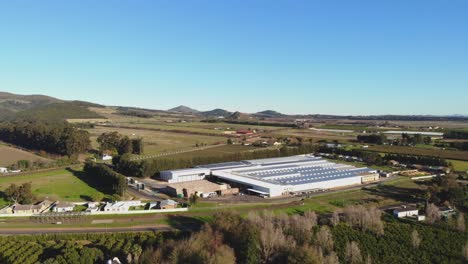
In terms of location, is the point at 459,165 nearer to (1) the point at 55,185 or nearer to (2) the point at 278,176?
(2) the point at 278,176

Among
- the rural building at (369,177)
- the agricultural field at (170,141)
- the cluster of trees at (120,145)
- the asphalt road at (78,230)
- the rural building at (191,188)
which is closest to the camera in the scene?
the asphalt road at (78,230)

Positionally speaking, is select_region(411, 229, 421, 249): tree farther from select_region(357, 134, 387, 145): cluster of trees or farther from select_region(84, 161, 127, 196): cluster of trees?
select_region(357, 134, 387, 145): cluster of trees

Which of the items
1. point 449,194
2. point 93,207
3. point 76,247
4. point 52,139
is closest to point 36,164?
point 52,139

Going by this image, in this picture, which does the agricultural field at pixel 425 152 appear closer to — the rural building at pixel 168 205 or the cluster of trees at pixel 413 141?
the cluster of trees at pixel 413 141

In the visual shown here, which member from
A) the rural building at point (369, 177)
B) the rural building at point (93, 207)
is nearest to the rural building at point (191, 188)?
the rural building at point (93, 207)

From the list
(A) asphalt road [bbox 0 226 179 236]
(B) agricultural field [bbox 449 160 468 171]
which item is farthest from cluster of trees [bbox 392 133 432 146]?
(A) asphalt road [bbox 0 226 179 236]

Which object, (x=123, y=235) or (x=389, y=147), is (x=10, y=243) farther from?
(x=389, y=147)
